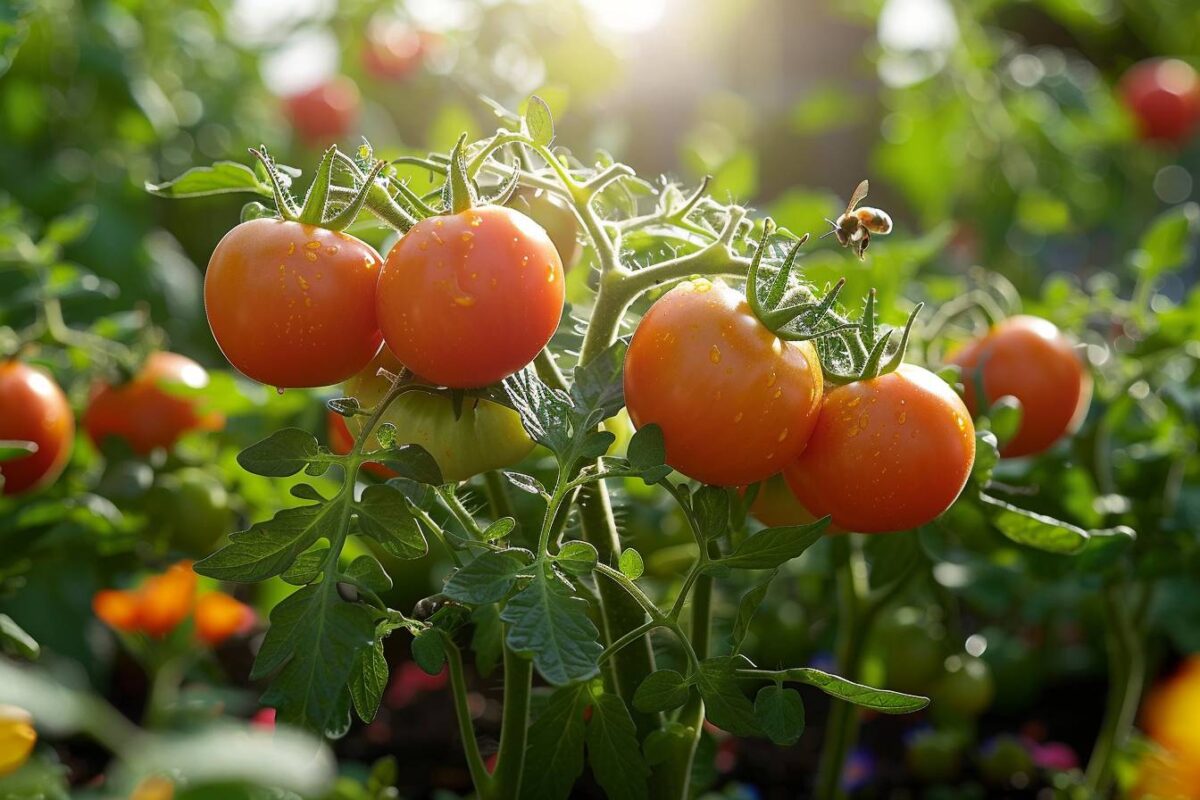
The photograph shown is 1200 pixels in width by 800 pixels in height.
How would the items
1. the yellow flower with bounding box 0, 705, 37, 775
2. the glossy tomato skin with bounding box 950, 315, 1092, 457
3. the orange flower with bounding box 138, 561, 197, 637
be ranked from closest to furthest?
1. the yellow flower with bounding box 0, 705, 37, 775
2. the glossy tomato skin with bounding box 950, 315, 1092, 457
3. the orange flower with bounding box 138, 561, 197, 637

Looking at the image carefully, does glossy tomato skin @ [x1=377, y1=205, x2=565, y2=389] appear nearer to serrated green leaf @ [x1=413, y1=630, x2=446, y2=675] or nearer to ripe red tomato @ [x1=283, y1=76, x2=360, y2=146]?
serrated green leaf @ [x1=413, y1=630, x2=446, y2=675]

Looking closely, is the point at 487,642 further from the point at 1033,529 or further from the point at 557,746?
the point at 1033,529

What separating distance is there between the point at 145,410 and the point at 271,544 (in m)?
0.60

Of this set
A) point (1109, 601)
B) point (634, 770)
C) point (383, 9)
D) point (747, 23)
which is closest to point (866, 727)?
point (1109, 601)

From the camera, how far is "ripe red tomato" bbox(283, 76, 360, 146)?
2.70 metres

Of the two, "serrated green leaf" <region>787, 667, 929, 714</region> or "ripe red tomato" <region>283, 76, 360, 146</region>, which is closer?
"serrated green leaf" <region>787, 667, 929, 714</region>

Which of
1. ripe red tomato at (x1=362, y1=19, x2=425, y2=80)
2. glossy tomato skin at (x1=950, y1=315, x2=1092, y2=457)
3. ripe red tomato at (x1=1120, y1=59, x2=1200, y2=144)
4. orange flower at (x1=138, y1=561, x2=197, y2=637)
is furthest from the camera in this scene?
ripe red tomato at (x1=362, y1=19, x2=425, y2=80)

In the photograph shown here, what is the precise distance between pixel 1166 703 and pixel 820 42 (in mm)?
2793

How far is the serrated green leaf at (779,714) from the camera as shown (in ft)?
2.12

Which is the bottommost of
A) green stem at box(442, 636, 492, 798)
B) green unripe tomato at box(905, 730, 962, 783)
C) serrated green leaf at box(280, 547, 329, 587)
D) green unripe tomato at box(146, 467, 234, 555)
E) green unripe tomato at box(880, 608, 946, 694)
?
green unripe tomato at box(905, 730, 962, 783)

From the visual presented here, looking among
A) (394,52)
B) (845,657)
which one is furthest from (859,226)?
(394,52)

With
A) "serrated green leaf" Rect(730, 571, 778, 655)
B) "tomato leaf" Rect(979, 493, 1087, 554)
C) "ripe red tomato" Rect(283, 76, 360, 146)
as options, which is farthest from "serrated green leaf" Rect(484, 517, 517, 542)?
"ripe red tomato" Rect(283, 76, 360, 146)

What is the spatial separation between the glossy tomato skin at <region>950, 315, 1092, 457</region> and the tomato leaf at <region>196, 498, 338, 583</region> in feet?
1.75

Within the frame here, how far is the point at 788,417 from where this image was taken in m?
0.64
